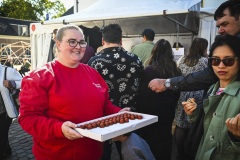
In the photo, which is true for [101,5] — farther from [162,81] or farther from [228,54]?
[228,54]

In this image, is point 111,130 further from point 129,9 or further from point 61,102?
point 129,9

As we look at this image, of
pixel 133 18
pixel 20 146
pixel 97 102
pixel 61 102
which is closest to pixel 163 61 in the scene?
pixel 97 102

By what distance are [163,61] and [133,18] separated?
3763mm

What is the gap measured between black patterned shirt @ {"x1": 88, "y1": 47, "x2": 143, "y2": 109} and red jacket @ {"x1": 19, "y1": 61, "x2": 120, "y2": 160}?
28.2 inches

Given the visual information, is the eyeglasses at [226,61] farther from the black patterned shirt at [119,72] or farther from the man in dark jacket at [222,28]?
the black patterned shirt at [119,72]

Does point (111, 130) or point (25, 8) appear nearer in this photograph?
point (111, 130)

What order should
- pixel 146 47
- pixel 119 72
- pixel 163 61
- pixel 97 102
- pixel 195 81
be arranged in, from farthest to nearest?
pixel 146 47 → pixel 163 61 → pixel 119 72 → pixel 195 81 → pixel 97 102

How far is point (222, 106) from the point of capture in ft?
Result: 5.24

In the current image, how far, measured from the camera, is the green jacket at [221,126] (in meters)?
1.54

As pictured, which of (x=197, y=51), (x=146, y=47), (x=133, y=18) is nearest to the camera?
(x=197, y=51)

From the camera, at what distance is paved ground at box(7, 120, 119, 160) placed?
414 cm

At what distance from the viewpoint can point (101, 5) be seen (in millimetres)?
7156

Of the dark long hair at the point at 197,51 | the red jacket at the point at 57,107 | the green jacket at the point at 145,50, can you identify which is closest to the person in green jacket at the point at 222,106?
the red jacket at the point at 57,107

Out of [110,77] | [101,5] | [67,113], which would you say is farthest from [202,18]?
[67,113]
